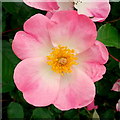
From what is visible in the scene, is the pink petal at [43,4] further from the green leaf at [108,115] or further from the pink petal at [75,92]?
the green leaf at [108,115]

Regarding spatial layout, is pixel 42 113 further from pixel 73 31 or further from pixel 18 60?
pixel 73 31

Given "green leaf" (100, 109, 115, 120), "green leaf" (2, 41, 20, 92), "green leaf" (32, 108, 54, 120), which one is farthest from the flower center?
"green leaf" (100, 109, 115, 120)

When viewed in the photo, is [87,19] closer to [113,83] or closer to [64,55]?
[64,55]

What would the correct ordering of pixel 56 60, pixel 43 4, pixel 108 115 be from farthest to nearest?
pixel 108 115
pixel 56 60
pixel 43 4

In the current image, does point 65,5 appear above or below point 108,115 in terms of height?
above

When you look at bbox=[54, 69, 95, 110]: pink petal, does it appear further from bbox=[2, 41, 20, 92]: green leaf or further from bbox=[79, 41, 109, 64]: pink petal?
bbox=[2, 41, 20, 92]: green leaf

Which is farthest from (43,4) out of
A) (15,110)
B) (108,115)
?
(108,115)
